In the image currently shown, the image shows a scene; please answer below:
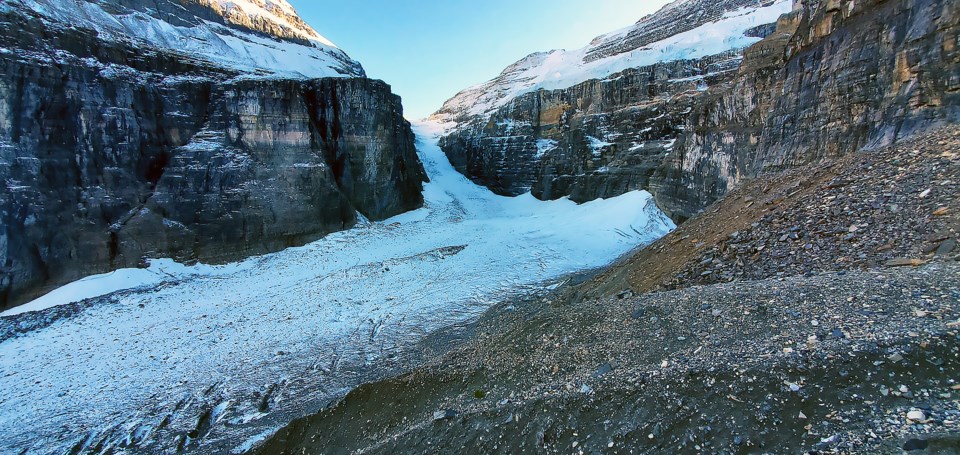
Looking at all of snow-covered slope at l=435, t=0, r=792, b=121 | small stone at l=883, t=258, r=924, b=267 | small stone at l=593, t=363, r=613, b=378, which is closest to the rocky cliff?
snow-covered slope at l=435, t=0, r=792, b=121

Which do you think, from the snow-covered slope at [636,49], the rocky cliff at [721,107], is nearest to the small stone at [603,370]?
the rocky cliff at [721,107]

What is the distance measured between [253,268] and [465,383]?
51.4 ft

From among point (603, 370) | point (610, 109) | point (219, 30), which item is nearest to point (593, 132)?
point (610, 109)

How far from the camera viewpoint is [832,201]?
7.57 m

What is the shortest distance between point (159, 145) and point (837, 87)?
26.6 m

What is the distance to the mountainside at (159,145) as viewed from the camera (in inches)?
583

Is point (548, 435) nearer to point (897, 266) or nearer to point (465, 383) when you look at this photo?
point (465, 383)

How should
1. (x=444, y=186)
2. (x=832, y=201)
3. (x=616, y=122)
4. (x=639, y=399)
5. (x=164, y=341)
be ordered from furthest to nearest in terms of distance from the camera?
(x=444, y=186) → (x=616, y=122) → (x=164, y=341) → (x=832, y=201) → (x=639, y=399)

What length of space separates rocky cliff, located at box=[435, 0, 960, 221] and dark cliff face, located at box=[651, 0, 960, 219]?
0.03m

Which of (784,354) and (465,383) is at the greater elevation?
(784,354)

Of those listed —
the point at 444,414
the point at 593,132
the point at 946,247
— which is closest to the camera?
the point at 946,247

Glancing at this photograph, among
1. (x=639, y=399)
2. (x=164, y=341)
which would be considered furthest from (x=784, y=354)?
(x=164, y=341)

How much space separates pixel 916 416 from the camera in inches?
104

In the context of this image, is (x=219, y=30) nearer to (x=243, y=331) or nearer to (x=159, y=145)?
(x=159, y=145)
